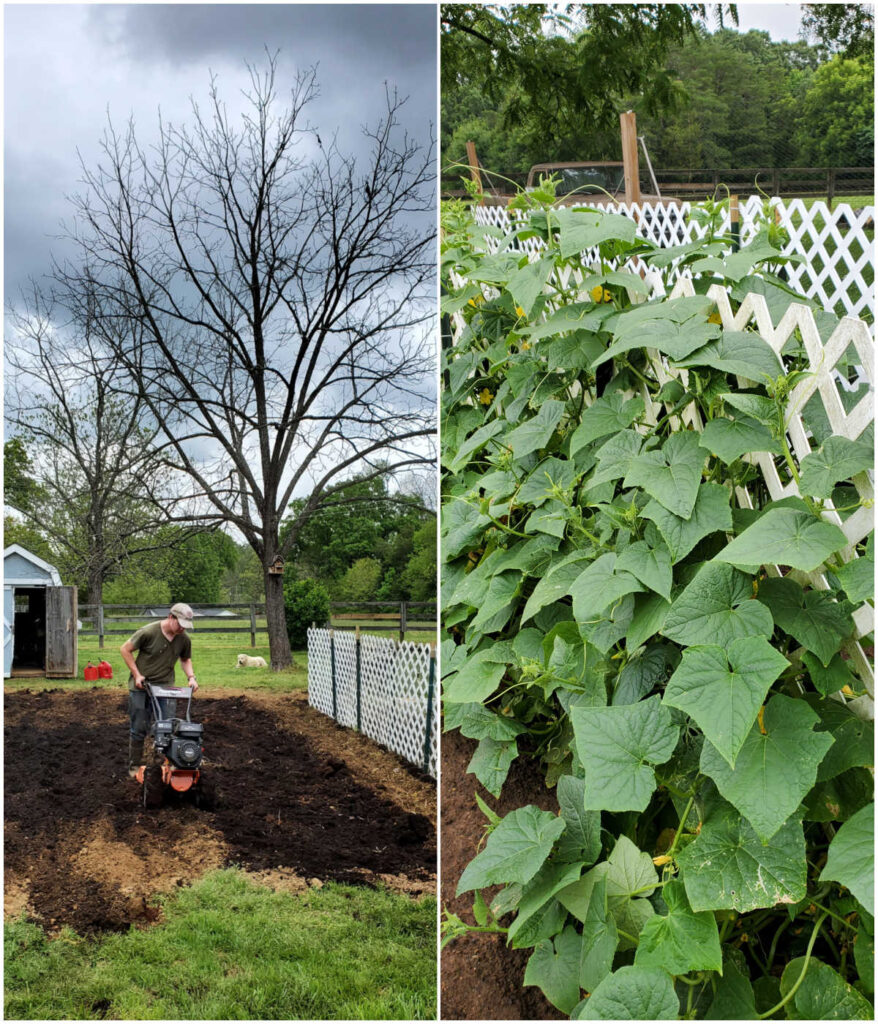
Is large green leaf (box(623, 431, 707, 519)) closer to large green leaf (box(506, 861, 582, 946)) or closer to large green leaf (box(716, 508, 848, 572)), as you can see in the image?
large green leaf (box(716, 508, 848, 572))

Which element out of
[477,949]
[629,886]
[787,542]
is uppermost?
[787,542]

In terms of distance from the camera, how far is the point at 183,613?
4.11 ft

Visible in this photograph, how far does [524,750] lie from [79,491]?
3.34 ft

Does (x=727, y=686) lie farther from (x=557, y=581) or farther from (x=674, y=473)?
(x=557, y=581)

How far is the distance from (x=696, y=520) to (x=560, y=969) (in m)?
0.67

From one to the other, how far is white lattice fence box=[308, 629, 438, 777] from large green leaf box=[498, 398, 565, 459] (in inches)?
16.7

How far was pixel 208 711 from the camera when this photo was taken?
1270 millimetres

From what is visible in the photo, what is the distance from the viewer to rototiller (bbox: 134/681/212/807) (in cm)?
122

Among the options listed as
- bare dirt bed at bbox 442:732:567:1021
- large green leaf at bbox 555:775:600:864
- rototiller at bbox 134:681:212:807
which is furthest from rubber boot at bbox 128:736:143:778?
large green leaf at bbox 555:775:600:864

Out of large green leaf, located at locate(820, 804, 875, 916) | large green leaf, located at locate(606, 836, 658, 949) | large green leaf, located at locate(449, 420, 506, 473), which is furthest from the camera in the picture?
large green leaf, located at locate(449, 420, 506, 473)

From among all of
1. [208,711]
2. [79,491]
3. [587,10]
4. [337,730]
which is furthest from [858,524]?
[587,10]

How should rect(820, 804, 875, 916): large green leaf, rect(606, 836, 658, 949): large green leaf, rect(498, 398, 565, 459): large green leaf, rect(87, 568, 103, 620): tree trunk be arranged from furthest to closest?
rect(498, 398, 565, 459): large green leaf
rect(87, 568, 103, 620): tree trunk
rect(606, 836, 658, 949): large green leaf
rect(820, 804, 875, 916): large green leaf

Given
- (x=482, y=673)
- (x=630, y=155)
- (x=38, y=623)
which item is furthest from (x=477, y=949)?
(x=630, y=155)

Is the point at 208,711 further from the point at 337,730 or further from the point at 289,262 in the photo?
the point at 289,262
